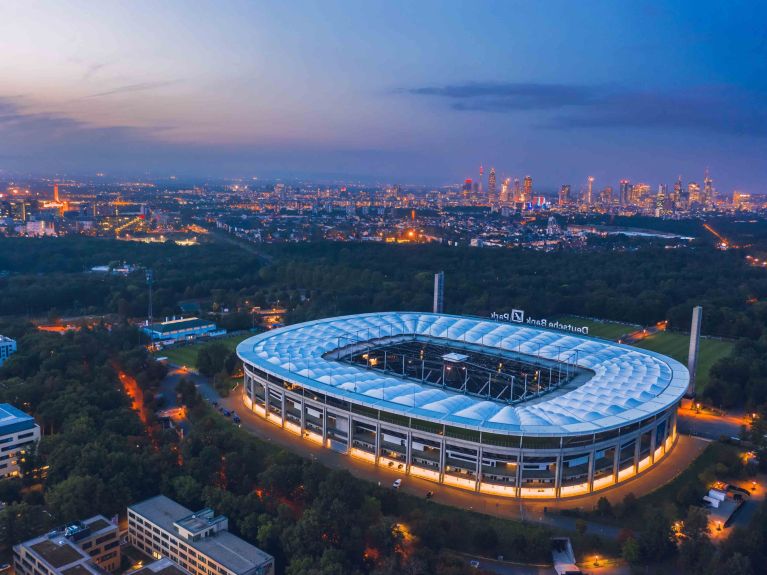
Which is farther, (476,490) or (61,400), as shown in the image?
(61,400)

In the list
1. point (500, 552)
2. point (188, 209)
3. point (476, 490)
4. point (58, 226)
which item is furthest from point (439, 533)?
point (188, 209)

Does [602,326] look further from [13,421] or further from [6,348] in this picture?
[6,348]

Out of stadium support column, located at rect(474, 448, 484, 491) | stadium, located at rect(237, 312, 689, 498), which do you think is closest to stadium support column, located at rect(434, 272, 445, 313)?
stadium, located at rect(237, 312, 689, 498)

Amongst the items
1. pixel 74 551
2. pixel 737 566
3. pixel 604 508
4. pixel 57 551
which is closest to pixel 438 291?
A: pixel 604 508

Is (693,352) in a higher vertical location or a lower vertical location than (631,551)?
higher

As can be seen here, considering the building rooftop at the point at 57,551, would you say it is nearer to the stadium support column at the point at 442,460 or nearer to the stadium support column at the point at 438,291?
the stadium support column at the point at 442,460

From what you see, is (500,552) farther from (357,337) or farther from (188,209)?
(188,209)

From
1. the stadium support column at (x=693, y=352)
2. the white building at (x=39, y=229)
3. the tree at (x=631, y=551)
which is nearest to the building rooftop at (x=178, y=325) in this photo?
the stadium support column at (x=693, y=352)
